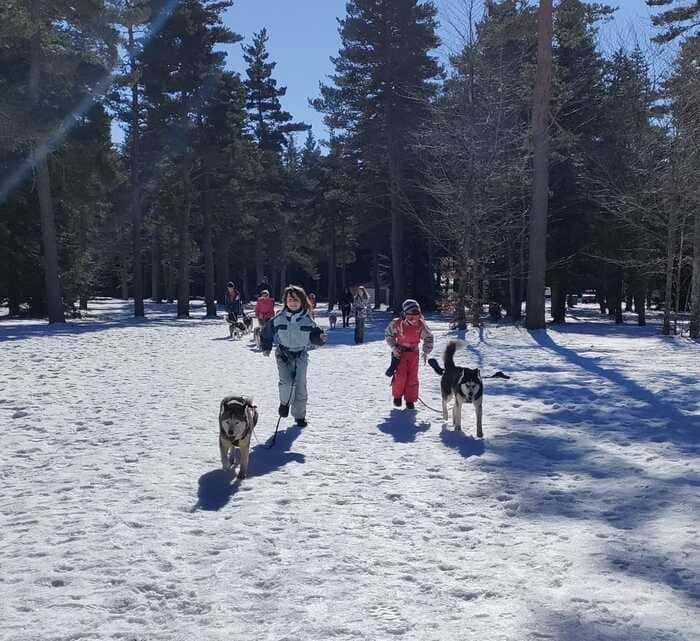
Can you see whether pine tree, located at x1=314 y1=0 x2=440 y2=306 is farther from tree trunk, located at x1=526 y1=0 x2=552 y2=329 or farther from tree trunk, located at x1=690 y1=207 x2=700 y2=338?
tree trunk, located at x1=690 y1=207 x2=700 y2=338

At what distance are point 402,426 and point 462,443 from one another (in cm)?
119

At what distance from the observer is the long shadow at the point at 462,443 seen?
7.41 meters

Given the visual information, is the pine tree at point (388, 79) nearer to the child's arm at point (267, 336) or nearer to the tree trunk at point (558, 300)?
the tree trunk at point (558, 300)

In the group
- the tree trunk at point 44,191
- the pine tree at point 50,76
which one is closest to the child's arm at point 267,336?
the pine tree at point 50,76

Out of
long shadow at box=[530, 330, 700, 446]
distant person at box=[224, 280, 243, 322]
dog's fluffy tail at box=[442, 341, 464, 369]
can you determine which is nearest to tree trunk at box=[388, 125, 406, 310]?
distant person at box=[224, 280, 243, 322]

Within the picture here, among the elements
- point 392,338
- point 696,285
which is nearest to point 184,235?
point 696,285

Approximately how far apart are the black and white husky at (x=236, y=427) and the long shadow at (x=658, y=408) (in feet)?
15.4

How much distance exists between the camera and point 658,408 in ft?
31.0

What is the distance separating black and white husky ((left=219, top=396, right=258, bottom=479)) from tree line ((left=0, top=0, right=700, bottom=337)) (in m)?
16.5

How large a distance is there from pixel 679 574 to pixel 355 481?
295 cm

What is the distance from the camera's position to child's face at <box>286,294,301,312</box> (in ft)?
27.1

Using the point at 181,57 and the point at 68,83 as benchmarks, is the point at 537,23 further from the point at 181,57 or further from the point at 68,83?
the point at 181,57

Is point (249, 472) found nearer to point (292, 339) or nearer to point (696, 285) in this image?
point (292, 339)

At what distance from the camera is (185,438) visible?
805 centimetres
